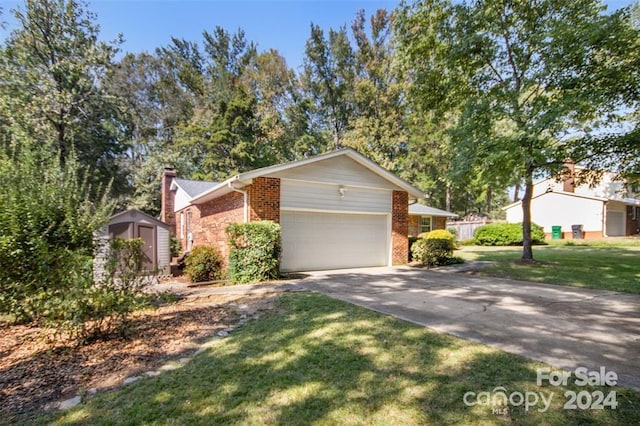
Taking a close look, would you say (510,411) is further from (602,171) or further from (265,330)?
(602,171)

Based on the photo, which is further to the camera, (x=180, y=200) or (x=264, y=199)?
(x=180, y=200)

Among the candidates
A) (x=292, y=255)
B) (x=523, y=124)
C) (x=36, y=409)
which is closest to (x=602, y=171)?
(x=523, y=124)

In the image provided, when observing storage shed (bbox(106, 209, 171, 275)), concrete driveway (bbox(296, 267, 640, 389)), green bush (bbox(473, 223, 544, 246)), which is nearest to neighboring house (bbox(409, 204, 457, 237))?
green bush (bbox(473, 223, 544, 246))

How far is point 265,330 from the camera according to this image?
4.38 meters

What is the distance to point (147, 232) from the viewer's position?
38.9 ft

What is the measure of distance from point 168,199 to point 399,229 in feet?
46.8

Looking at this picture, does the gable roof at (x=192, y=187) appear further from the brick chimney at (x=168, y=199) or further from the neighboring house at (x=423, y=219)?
the neighboring house at (x=423, y=219)

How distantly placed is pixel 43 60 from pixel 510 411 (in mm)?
25283

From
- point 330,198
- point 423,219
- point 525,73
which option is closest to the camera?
point 330,198

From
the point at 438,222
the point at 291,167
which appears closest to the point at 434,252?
the point at 291,167

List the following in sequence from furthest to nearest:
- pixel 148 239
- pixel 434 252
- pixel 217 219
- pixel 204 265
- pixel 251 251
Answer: pixel 148 239
pixel 434 252
pixel 217 219
pixel 204 265
pixel 251 251

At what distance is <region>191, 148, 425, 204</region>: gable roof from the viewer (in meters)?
8.89

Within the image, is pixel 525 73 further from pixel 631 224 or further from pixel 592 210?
pixel 631 224

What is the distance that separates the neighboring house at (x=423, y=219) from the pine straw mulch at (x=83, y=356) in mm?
17111
